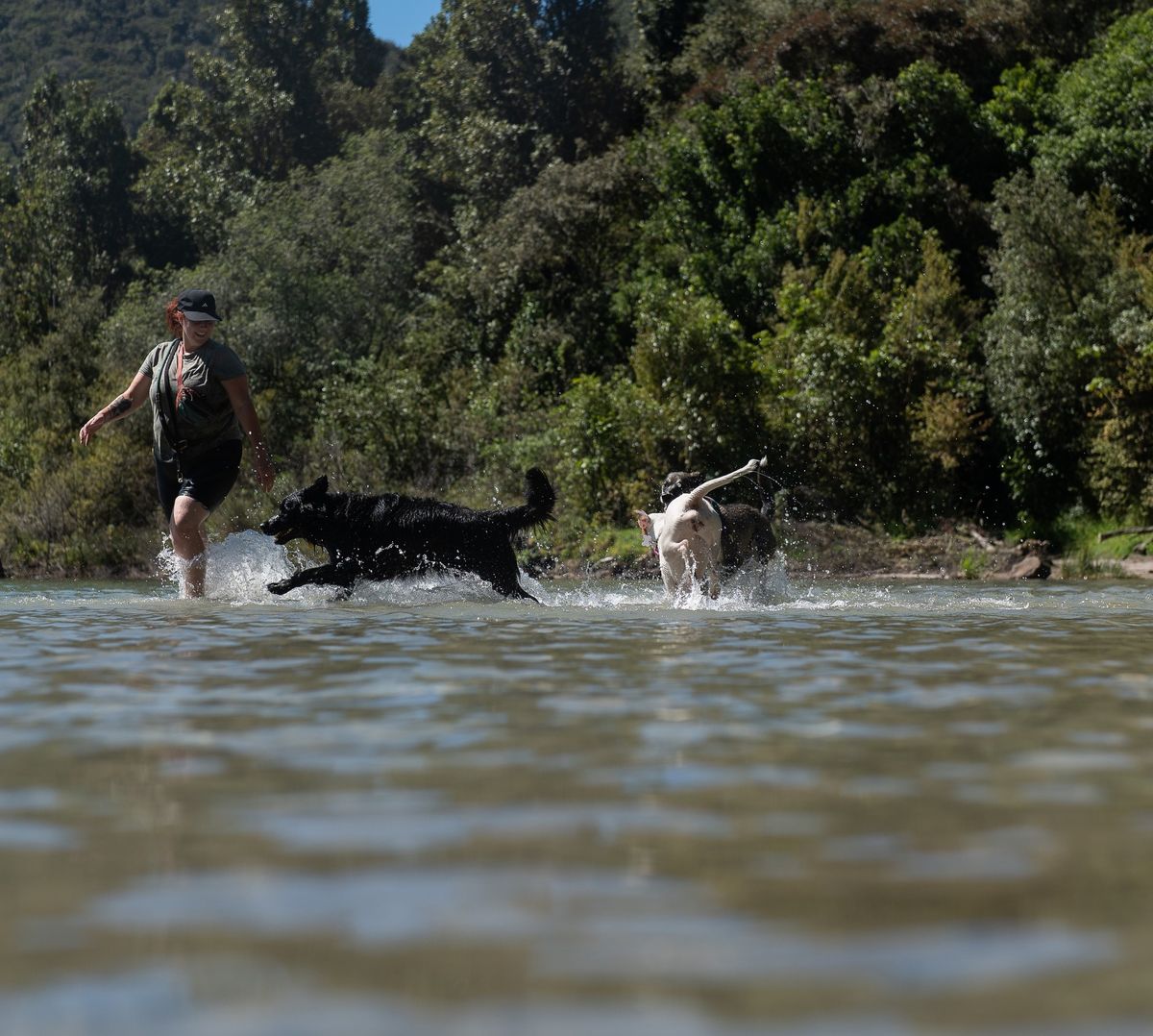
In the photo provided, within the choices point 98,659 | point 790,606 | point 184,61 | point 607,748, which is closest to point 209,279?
point 790,606

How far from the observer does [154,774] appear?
12.8ft

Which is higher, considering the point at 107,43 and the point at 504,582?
the point at 107,43

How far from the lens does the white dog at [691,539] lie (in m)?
10.7

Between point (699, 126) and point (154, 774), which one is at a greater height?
point (699, 126)

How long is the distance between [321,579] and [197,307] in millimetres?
2117

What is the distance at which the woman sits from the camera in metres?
10.8

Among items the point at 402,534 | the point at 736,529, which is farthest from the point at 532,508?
the point at 736,529

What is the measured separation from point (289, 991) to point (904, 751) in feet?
7.81

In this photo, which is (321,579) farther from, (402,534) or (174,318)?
(174,318)

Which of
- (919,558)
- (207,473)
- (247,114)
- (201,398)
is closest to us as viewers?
(201,398)

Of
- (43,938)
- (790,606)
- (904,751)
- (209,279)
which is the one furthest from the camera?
A: (209,279)

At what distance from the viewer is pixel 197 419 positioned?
10.9 meters

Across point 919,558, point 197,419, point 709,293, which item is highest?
point 709,293

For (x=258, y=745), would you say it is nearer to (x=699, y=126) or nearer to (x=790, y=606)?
(x=790, y=606)
